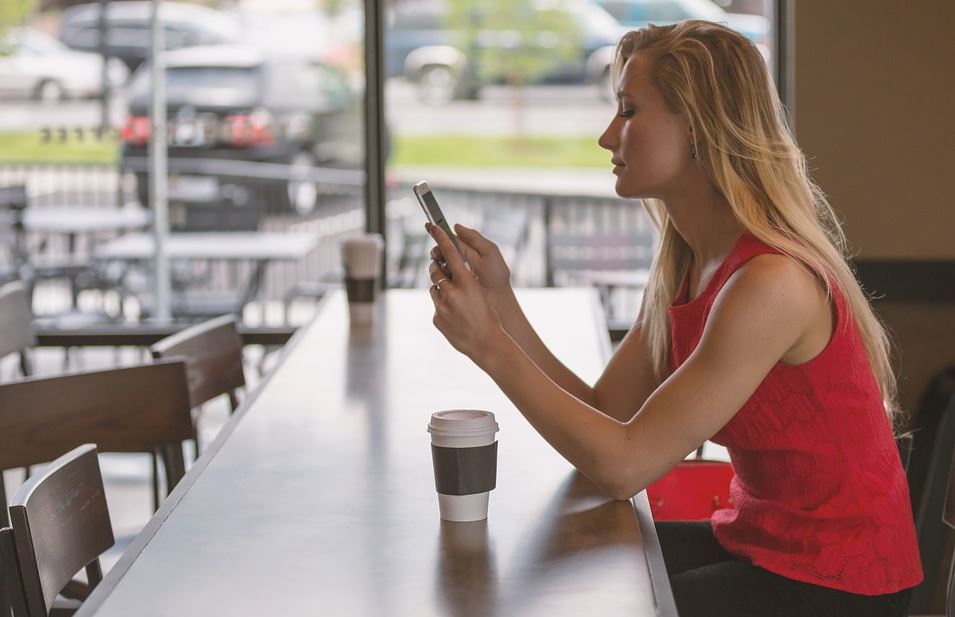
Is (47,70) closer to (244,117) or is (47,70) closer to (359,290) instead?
(244,117)

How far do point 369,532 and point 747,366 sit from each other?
1.65 ft

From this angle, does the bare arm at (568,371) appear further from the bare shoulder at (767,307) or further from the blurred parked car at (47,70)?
the blurred parked car at (47,70)

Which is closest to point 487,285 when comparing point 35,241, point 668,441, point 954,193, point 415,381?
point 415,381

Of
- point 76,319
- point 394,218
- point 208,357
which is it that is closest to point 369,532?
point 208,357

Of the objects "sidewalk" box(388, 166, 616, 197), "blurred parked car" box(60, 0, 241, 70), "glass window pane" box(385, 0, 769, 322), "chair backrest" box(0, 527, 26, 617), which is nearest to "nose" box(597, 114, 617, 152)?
"chair backrest" box(0, 527, 26, 617)

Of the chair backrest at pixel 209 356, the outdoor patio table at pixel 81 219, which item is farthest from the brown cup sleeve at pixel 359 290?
the outdoor patio table at pixel 81 219

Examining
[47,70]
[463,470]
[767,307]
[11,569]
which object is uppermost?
[47,70]

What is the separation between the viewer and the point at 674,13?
380 cm

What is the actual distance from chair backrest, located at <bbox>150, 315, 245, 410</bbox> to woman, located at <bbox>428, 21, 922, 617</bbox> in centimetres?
95

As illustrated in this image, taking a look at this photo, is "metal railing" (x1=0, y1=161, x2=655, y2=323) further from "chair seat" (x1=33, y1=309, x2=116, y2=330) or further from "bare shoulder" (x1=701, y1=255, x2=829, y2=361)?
"bare shoulder" (x1=701, y1=255, x2=829, y2=361)

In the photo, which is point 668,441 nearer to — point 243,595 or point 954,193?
point 243,595

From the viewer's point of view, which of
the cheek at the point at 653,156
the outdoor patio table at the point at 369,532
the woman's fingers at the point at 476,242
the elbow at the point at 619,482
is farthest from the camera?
the woman's fingers at the point at 476,242

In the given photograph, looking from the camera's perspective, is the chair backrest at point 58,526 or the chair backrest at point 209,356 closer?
the chair backrest at point 58,526

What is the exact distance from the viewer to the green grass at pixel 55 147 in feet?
13.4
